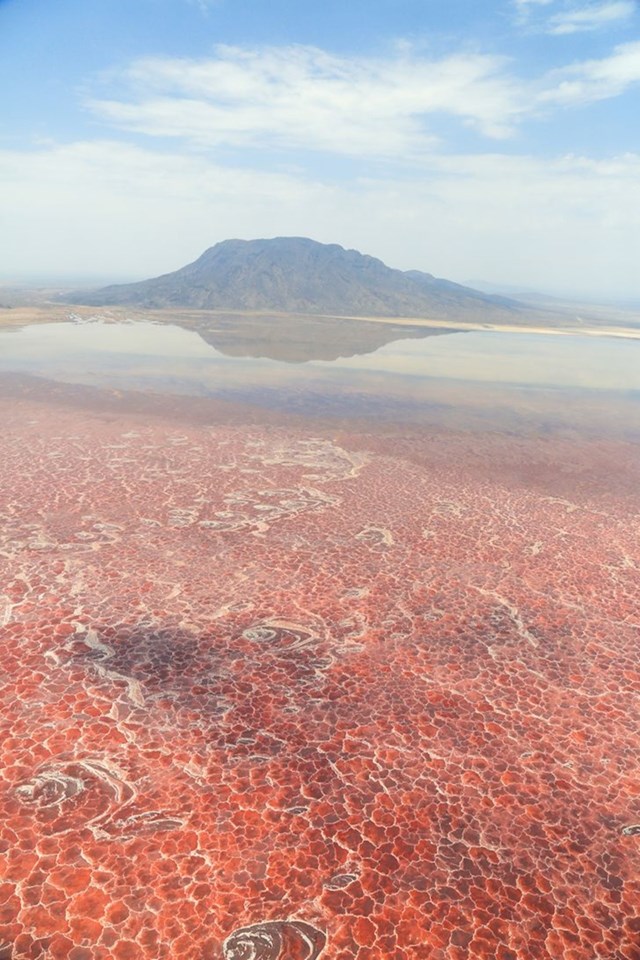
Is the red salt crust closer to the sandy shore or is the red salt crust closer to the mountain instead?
the sandy shore

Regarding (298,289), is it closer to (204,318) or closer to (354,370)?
(204,318)

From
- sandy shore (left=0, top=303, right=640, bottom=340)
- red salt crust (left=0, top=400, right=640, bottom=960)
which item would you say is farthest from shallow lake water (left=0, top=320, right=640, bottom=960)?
sandy shore (left=0, top=303, right=640, bottom=340)

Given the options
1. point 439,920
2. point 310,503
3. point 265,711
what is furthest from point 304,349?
point 439,920

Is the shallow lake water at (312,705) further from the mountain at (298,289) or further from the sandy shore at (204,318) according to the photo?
the mountain at (298,289)

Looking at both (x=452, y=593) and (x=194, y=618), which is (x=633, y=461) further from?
(x=194, y=618)

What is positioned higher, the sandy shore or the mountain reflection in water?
the sandy shore

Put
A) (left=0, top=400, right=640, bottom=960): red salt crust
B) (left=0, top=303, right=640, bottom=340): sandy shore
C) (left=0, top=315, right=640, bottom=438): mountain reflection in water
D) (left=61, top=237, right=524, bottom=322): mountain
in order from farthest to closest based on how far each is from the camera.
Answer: (left=61, top=237, right=524, bottom=322): mountain → (left=0, top=303, right=640, bottom=340): sandy shore → (left=0, top=315, right=640, bottom=438): mountain reflection in water → (left=0, top=400, right=640, bottom=960): red salt crust

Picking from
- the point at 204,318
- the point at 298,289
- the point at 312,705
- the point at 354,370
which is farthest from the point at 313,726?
the point at 298,289
